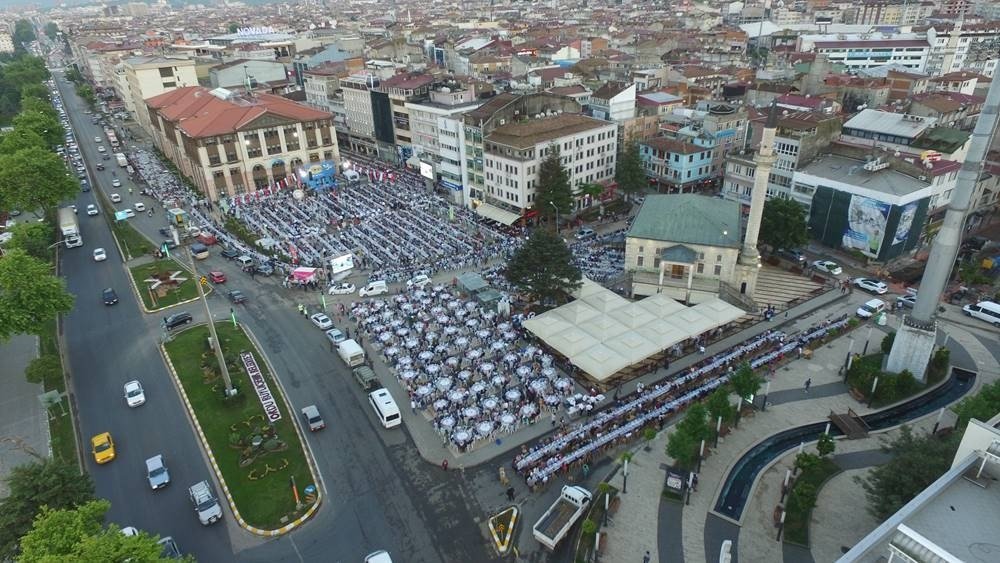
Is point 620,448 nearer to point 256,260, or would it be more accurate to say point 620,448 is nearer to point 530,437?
point 530,437

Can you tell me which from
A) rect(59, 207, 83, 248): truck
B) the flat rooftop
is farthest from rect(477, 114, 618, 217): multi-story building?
rect(59, 207, 83, 248): truck

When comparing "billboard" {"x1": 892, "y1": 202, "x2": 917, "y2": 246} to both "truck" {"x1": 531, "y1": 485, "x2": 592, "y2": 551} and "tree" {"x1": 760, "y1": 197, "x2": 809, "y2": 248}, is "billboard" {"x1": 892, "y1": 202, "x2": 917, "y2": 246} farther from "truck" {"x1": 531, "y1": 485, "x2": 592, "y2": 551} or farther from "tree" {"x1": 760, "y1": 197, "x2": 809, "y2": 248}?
"truck" {"x1": 531, "y1": 485, "x2": 592, "y2": 551}

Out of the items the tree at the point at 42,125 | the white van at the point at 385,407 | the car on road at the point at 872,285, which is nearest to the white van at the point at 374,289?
the white van at the point at 385,407

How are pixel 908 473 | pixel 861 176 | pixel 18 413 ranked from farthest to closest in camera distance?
pixel 861 176 → pixel 18 413 → pixel 908 473

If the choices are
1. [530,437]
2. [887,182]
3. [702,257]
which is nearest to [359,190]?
[702,257]

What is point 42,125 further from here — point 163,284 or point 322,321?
point 322,321

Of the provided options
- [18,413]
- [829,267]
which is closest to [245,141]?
[18,413]
